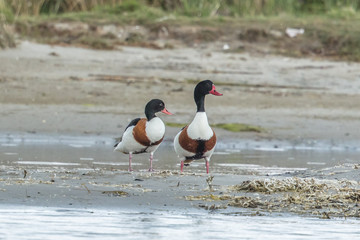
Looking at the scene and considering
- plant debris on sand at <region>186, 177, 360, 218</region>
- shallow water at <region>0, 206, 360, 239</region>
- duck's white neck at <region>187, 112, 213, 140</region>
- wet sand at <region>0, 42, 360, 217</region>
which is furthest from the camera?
wet sand at <region>0, 42, 360, 217</region>

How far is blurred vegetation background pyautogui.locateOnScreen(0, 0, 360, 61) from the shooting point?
63.5ft

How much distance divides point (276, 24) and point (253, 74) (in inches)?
108

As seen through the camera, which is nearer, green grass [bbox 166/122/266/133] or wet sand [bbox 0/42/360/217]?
wet sand [bbox 0/42/360/217]

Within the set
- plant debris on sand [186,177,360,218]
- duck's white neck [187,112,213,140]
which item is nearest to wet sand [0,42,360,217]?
duck's white neck [187,112,213,140]

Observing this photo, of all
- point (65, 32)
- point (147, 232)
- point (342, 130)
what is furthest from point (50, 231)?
point (65, 32)

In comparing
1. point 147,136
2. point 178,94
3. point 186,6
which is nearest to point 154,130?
point 147,136

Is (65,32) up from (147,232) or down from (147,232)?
up

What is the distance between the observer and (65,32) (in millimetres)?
19469

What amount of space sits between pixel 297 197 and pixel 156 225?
147 cm

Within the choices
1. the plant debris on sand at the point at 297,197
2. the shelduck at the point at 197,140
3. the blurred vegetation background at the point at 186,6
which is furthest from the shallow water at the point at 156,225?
the blurred vegetation background at the point at 186,6

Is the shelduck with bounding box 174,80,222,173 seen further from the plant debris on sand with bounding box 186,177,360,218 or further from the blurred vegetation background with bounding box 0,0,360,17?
the blurred vegetation background with bounding box 0,0,360,17

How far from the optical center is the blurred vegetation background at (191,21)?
19.4 meters

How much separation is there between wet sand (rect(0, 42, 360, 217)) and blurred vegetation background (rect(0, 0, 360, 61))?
25.8 inches

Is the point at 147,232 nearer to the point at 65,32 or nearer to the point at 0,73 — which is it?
the point at 0,73
